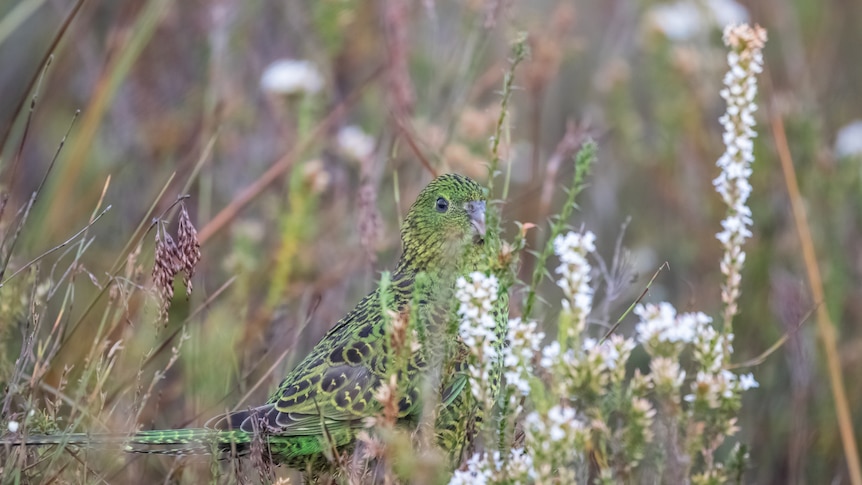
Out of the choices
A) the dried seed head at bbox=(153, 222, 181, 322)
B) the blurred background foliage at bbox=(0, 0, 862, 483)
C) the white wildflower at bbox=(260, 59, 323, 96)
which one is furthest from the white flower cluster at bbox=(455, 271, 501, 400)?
the white wildflower at bbox=(260, 59, 323, 96)

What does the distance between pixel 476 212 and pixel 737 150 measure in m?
1.08

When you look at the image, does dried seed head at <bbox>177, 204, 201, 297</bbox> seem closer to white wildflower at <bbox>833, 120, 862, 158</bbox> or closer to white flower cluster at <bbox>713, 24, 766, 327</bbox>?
white flower cluster at <bbox>713, 24, 766, 327</bbox>

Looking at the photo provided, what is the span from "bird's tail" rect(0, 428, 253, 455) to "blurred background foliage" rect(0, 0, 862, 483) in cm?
26

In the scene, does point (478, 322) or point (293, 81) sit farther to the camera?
point (293, 81)

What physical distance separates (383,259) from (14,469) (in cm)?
230

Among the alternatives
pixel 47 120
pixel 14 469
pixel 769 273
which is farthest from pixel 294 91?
pixel 14 469

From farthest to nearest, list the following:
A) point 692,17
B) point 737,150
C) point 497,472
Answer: point 692,17 → point 737,150 → point 497,472

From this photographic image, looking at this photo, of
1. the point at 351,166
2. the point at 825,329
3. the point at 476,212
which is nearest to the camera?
the point at 476,212

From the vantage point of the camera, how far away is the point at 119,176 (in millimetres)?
4656

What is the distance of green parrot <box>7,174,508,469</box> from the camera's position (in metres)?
2.15

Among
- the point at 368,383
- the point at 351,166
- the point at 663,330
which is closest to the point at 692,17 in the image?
the point at 351,166

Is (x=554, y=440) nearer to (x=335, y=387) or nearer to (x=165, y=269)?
(x=165, y=269)

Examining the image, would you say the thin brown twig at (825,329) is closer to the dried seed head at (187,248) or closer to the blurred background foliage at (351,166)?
the blurred background foliage at (351,166)

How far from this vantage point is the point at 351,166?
4.94 m
